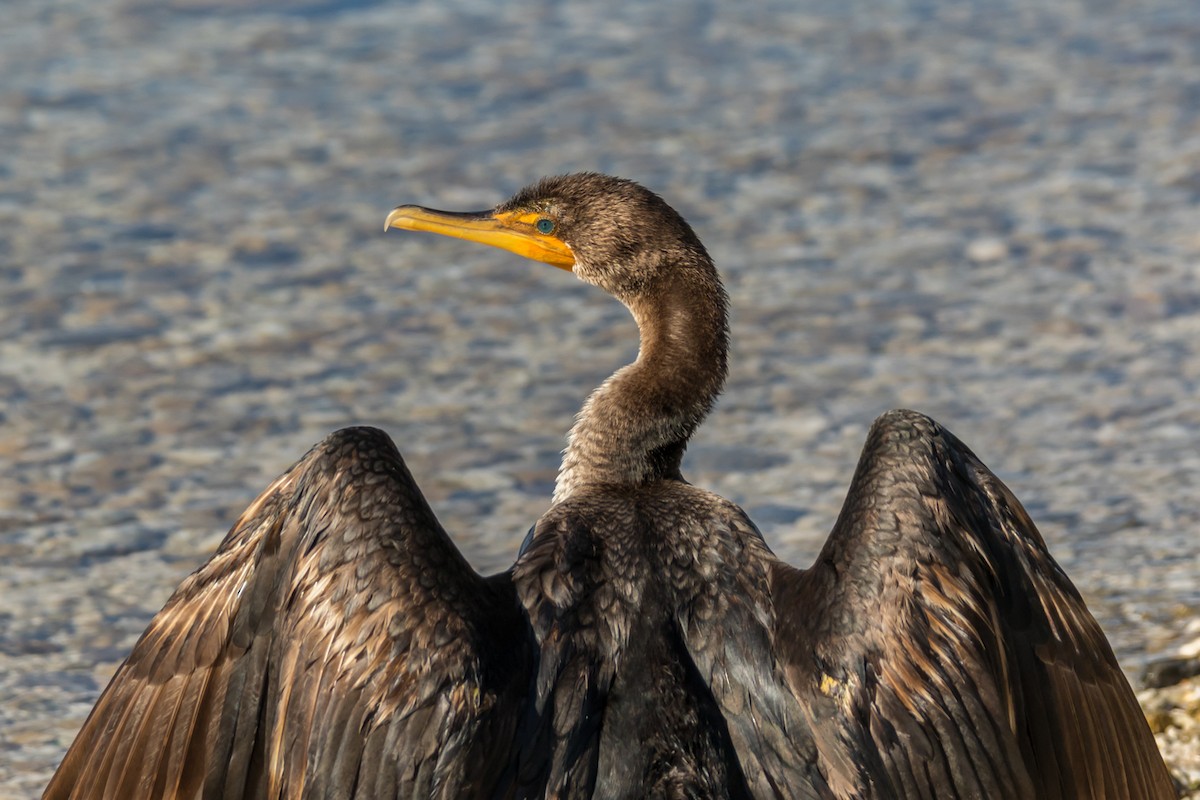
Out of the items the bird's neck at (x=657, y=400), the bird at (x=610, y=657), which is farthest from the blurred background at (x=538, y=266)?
the bird's neck at (x=657, y=400)

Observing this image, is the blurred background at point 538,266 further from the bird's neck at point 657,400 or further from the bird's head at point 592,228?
the bird's neck at point 657,400

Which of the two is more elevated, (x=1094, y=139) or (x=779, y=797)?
(x=1094, y=139)

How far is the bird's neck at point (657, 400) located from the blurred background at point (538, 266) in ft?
6.54

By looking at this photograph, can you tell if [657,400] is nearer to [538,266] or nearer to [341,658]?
[341,658]

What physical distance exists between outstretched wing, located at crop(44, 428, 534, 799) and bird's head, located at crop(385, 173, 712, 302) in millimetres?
1506

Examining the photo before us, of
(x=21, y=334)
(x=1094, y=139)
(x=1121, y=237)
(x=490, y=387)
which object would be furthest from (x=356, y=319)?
(x=1094, y=139)

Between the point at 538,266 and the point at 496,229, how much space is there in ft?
14.3

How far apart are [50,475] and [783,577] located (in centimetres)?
457

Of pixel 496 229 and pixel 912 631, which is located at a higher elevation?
pixel 496 229

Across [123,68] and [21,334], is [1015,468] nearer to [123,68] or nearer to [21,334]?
[21,334]

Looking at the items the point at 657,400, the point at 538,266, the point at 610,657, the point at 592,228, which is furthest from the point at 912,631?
the point at 538,266

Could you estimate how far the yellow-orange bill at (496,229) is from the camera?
643 centimetres

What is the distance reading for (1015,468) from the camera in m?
8.60

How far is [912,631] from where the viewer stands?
467 centimetres
